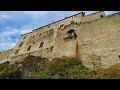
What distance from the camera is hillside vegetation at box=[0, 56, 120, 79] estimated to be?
16.7m

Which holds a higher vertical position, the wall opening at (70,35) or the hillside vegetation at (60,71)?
the wall opening at (70,35)

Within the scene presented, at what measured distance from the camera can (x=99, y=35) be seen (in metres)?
21.5

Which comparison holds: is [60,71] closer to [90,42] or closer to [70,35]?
[90,42]

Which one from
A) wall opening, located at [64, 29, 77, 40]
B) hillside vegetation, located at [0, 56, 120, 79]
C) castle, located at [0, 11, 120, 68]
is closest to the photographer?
hillside vegetation, located at [0, 56, 120, 79]

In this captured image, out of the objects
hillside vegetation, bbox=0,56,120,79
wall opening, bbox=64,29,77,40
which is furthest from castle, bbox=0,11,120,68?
hillside vegetation, bbox=0,56,120,79

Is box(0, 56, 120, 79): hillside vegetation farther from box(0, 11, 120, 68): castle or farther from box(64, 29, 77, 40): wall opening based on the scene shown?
box(64, 29, 77, 40): wall opening

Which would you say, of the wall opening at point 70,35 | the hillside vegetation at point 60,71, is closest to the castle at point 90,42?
the wall opening at point 70,35

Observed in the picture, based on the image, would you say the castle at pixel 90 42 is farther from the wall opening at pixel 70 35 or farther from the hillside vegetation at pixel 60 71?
the hillside vegetation at pixel 60 71

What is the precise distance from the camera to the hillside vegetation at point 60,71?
659 inches

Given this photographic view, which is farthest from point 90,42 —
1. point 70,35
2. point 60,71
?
point 60,71
